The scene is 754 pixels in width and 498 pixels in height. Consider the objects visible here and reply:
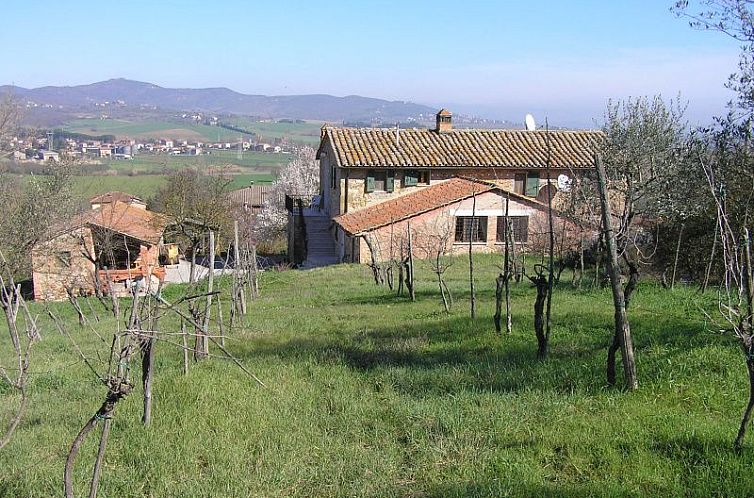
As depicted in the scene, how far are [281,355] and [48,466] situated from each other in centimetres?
404

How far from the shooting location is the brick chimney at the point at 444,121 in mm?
33094

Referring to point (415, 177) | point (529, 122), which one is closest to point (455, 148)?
point (415, 177)

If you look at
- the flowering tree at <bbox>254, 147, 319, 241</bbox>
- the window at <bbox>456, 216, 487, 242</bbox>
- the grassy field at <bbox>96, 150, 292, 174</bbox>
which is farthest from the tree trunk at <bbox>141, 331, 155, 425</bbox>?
the grassy field at <bbox>96, 150, 292, 174</bbox>

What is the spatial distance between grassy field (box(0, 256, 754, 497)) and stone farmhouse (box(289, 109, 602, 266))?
56.8 feet

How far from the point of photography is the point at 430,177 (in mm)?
30469

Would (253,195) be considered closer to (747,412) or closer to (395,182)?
(395,182)

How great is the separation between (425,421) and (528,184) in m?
26.1

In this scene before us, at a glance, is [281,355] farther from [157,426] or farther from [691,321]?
[691,321]

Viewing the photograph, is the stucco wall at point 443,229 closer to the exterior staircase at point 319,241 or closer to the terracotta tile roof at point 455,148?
the terracotta tile roof at point 455,148

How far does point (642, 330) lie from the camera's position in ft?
28.5

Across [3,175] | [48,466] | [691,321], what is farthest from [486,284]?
[3,175]

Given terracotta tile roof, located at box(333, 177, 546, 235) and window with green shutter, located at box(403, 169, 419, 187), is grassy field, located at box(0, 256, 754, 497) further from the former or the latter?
window with green shutter, located at box(403, 169, 419, 187)

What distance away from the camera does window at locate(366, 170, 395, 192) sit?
29.7 metres

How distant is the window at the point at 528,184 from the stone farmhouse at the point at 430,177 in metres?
0.05
